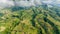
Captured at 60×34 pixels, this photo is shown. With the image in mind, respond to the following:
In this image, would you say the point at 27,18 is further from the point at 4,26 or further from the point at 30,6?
the point at 4,26

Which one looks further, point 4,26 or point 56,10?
point 56,10

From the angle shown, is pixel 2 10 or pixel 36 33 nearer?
pixel 36 33

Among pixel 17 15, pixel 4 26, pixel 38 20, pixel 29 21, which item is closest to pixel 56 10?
pixel 38 20

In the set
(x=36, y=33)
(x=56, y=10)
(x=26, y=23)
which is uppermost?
(x=56, y=10)

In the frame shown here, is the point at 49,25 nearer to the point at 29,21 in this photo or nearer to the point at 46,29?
the point at 46,29

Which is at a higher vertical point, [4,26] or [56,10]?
[56,10]

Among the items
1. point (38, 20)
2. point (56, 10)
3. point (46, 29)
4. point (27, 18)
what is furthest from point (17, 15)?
point (56, 10)
